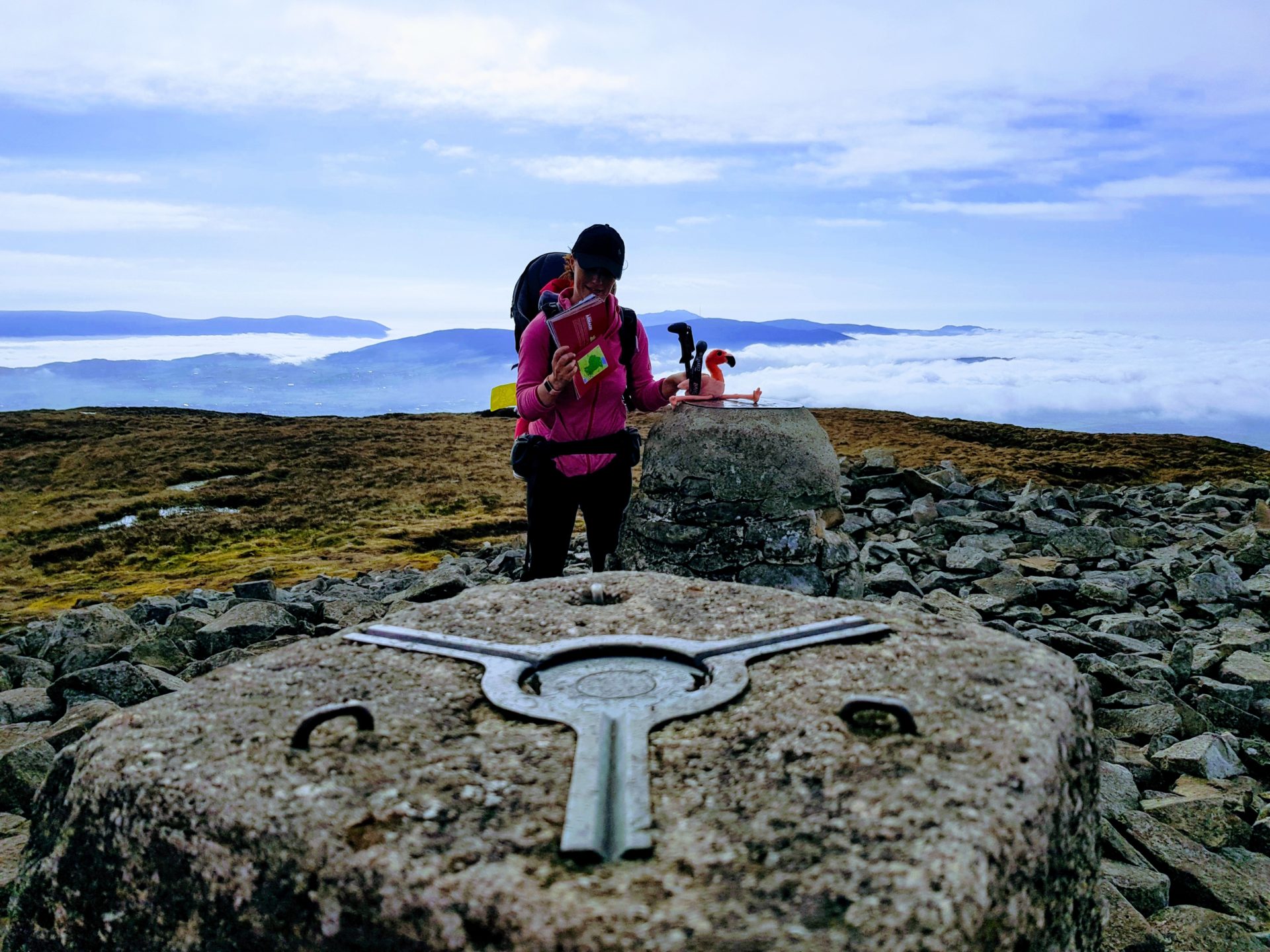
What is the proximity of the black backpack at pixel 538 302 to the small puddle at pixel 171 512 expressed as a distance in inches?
383

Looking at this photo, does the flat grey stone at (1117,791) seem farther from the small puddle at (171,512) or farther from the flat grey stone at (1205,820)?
the small puddle at (171,512)

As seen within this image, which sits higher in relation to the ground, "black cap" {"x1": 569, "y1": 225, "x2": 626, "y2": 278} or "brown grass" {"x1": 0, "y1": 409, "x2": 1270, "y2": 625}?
"black cap" {"x1": 569, "y1": 225, "x2": 626, "y2": 278}

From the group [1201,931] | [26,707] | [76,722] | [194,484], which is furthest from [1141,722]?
[194,484]

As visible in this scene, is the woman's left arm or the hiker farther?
the woman's left arm

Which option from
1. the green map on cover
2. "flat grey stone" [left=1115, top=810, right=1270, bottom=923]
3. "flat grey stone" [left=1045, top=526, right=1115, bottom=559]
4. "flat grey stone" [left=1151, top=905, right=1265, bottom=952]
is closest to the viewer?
"flat grey stone" [left=1151, top=905, right=1265, bottom=952]

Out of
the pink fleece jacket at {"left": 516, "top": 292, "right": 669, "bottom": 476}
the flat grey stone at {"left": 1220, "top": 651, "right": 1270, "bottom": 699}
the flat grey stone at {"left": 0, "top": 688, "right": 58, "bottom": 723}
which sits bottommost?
the flat grey stone at {"left": 0, "top": 688, "right": 58, "bottom": 723}

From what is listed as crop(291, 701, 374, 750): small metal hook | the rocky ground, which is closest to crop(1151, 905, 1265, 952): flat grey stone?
the rocky ground

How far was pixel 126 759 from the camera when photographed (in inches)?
102

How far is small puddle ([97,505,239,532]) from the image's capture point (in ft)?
44.9

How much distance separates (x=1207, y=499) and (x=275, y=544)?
35.4ft

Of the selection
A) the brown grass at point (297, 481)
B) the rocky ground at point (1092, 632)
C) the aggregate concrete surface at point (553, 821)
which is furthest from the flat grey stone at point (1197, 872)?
the brown grass at point (297, 481)

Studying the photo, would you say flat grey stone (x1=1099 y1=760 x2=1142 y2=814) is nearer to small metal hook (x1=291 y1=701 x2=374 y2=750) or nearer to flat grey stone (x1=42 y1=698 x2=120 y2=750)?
small metal hook (x1=291 y1=701 x2=374 y2=750)

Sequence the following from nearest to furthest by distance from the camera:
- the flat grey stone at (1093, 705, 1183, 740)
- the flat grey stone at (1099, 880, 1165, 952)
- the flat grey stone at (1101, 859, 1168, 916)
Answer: the flat grey stone at (1099, 880, 1165, 952) < the flat grey stone at (1101, 859, 1168, 916) < the flat grey stone at (1093, 705, 1183, 740)

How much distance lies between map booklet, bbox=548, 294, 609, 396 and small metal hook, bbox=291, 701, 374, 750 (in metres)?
2.37
